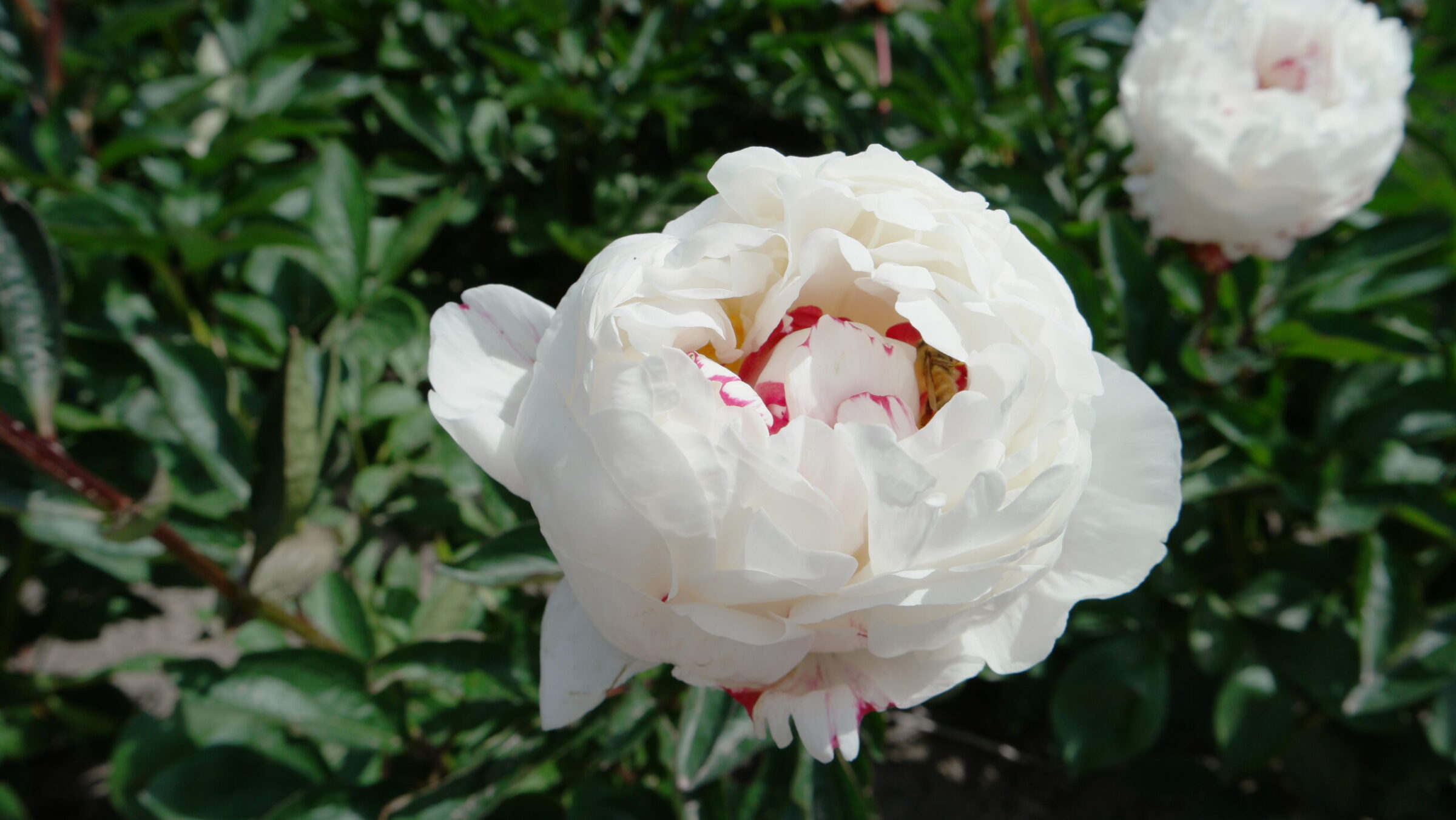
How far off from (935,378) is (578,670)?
0.24 m

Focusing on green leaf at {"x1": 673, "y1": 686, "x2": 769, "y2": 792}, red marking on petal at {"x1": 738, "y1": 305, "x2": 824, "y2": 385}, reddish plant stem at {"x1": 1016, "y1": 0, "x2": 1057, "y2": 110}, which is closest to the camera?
red marking on petal at {"x1": 738, "y1": 305, "x2": 824, "y2": 385}

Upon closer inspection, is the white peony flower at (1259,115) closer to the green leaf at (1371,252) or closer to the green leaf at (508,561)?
the green leaf at (1371,252)

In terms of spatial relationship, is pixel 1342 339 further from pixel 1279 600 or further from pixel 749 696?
pixel 749 696

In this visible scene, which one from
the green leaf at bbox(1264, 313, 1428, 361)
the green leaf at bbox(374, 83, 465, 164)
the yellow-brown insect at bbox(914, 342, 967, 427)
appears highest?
the yellow-brown insect at bbox(914, 342, 967, 427)

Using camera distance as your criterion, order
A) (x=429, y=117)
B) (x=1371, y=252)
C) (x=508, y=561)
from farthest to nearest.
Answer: (x=429, y=117) → (x=1371, y=252) → (x=508, y=561)

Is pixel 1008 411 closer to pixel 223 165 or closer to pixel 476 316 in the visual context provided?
pixel 476 316

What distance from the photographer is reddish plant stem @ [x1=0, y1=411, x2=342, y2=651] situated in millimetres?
599

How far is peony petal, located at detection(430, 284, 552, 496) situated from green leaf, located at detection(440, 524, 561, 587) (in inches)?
5.3

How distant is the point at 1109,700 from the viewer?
101 centimetres

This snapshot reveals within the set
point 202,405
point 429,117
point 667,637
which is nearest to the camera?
point 667,637

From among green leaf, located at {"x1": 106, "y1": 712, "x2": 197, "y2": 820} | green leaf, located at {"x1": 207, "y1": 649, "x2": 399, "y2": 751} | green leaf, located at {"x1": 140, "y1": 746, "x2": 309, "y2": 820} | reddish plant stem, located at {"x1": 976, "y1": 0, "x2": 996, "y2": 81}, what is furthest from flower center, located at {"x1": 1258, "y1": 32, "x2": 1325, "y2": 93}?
green leaf, located at {"x1": 106, "y1": 712, "x2": 197, "y2": 820}

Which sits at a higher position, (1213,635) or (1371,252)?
(1371,252)

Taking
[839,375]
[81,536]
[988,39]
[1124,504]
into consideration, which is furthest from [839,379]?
[988,39]

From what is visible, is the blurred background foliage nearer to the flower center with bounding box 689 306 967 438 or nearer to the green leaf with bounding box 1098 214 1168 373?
the green leaf with bounding box 1098 214 1168 373
